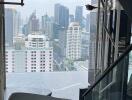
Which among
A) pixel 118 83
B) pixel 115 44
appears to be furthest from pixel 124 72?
pixel 115 44

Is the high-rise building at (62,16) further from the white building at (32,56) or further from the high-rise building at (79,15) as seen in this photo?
the white building at (32,56)

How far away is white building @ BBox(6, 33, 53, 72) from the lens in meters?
5.37

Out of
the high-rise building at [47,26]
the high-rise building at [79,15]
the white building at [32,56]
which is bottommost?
the white building at [32,56]

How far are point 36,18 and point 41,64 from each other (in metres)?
0.85

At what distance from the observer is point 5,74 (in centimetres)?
523

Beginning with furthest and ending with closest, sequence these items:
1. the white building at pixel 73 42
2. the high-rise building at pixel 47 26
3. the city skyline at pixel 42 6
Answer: the white building at pixel 73 42
the high-rise building at pixel 47 26
the city skyline at pixel 42 6

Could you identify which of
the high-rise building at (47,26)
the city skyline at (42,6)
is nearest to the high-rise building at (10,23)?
the city skyline at (42,6)

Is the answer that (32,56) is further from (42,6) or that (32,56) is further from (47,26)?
(42,6)

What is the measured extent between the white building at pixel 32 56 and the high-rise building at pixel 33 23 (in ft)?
0.29

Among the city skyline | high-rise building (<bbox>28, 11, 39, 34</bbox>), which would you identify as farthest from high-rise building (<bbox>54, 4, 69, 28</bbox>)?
high-rise building (<bbox>28, 11, 39, 34</bbox>)

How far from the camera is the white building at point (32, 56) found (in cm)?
537

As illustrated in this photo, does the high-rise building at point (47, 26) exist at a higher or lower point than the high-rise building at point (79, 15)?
lower

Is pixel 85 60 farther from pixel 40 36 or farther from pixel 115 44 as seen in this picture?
pixel 115 44

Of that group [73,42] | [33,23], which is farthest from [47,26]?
[73,42]
